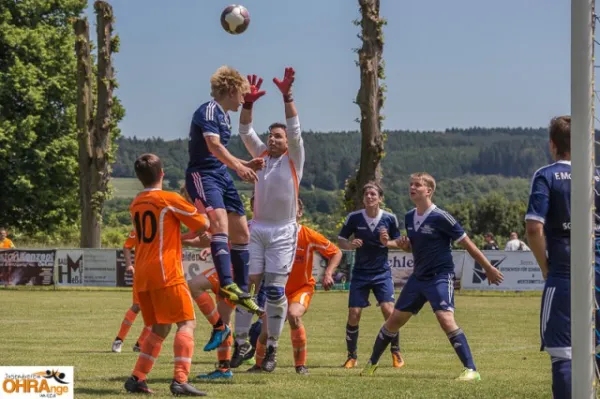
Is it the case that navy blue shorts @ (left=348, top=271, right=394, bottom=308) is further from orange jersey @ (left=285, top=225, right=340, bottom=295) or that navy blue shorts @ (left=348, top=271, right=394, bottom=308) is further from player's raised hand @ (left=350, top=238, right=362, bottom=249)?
orange jersey @ (left=285, top=225, right=340, bottom=295)

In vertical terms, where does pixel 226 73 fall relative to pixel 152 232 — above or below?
above

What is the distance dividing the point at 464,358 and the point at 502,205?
4789 inches

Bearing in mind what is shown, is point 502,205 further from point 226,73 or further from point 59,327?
point 226,73

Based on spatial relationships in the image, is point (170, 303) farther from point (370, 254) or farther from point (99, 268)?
point (99, 268)

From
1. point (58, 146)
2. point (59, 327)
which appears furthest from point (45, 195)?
point (59, 327)

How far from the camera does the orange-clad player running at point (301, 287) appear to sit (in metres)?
11.8

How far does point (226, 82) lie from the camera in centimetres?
1019

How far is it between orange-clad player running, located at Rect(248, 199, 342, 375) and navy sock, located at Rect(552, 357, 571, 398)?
15.8ft

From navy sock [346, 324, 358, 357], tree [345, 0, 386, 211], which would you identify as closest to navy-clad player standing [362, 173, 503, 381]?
navy sock [346, 324, 358, 357]

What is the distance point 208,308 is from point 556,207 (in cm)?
461

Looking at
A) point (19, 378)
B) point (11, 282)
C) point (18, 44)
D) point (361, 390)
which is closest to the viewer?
point (19, 378)

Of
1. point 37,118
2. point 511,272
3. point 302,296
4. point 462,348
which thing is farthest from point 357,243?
point 37,118

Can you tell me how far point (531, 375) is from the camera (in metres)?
12.2

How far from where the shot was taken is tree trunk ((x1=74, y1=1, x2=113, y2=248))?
38344 mm
